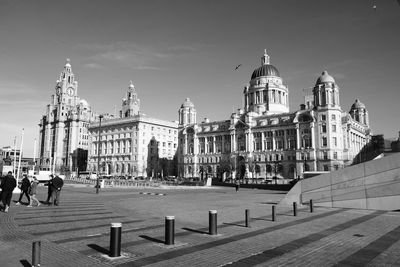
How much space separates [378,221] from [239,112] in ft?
318

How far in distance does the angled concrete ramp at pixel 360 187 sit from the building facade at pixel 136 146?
101 m

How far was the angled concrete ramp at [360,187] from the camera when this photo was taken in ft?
61.8

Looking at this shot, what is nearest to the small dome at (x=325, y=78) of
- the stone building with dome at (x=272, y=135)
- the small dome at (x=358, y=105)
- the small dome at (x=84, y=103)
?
the stone building with dome at (x=272, y=135)

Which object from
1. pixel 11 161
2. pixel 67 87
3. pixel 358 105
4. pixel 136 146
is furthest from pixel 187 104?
pixel 67 87

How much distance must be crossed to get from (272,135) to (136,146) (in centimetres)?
5129

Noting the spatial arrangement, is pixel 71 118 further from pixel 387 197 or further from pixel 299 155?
pixel 387 197

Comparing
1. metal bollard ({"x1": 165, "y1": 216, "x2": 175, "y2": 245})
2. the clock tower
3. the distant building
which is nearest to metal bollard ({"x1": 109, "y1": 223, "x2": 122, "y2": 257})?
metal bollard ({"x1": 165, "y1": 216, "x2": 175, "y2": 245})

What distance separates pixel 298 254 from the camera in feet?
29.3

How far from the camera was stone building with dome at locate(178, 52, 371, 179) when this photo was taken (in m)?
85.7

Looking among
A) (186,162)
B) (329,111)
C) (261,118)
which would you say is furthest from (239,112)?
(329,111)

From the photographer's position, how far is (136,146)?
4788 inches

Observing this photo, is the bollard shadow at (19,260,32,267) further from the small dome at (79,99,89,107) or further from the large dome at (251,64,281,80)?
the small dome at (79,99,89,107)

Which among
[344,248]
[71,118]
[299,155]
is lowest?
[344,248]

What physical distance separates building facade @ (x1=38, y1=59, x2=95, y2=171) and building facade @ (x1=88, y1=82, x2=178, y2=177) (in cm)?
2002
